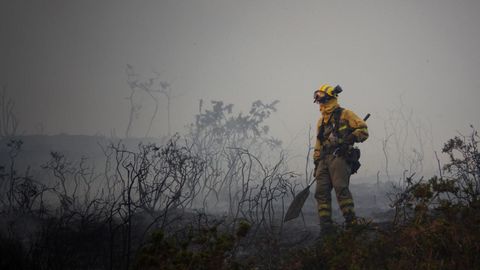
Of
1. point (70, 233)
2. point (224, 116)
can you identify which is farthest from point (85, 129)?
point (70, 233)

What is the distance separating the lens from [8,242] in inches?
112

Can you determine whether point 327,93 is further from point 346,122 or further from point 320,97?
point 346,122

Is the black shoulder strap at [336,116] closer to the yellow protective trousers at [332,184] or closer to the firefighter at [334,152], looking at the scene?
the firefighter at [334,152]

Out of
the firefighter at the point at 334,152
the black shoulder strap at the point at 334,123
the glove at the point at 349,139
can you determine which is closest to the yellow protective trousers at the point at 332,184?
the firefighter at the point at 334,152

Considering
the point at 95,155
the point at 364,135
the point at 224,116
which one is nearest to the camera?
the point at 364,135

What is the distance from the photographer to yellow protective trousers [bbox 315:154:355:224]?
4176 millimetres

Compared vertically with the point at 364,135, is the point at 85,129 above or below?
above

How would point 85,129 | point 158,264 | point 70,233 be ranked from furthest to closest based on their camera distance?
point 85,129, point 70,233, point 158,264

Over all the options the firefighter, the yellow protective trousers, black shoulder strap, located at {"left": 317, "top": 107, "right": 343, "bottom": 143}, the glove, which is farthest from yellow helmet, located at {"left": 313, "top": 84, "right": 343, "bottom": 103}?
the yellow protective trousers

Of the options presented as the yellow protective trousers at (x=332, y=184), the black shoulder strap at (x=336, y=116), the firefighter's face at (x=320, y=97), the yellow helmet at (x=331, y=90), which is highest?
the yellow helmet at (x=331, y=90)

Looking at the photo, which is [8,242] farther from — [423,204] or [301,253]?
[423,204]

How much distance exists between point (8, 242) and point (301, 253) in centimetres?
270

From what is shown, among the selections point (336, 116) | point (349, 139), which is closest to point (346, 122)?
point (336, 116)

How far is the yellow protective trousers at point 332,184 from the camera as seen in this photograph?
4.18 m
